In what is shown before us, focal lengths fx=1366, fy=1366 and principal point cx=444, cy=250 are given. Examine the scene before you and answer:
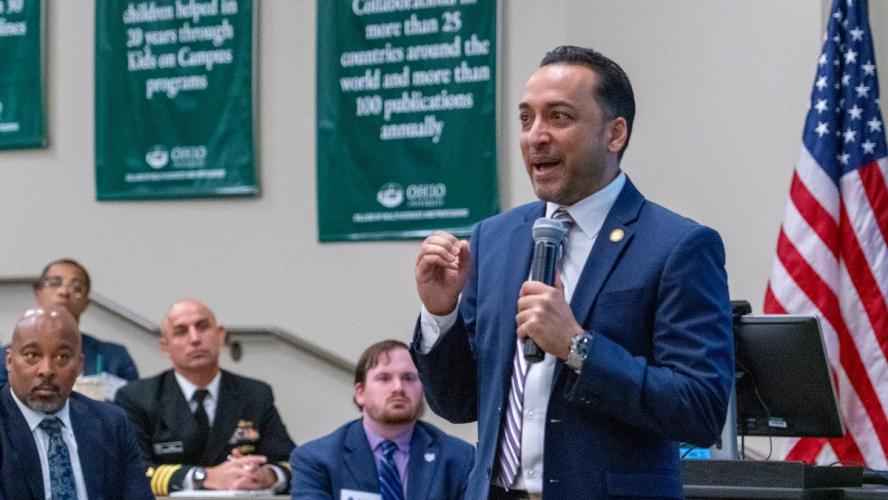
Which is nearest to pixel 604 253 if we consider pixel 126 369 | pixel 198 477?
pixel 198 477

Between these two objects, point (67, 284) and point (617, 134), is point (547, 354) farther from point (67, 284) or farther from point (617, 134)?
point (67, 284)

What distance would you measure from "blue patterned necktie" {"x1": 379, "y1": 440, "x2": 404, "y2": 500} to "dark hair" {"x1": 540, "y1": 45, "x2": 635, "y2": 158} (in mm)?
3187

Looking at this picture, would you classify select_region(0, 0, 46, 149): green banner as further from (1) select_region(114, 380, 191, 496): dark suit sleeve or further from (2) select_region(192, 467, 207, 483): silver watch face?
(2) select_region(192, 467, 207, 483): silver watch face

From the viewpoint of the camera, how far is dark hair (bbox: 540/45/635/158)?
8.43 ft

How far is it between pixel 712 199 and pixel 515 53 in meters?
1.45

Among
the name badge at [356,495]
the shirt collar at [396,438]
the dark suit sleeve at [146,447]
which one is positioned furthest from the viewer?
the dark suit sleeve at [146,447]

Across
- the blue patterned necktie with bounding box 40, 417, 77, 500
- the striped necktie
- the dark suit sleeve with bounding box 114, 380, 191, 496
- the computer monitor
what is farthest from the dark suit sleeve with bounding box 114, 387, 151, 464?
the striped necktie

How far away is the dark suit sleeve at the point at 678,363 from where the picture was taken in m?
2.37

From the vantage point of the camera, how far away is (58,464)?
13.5 feet

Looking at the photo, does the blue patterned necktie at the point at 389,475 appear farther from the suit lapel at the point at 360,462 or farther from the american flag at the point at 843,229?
the american flag at the point at 843,229

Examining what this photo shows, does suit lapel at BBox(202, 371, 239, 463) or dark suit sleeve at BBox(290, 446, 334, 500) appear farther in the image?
suit lapel at BBox(202, 371, 239, 463)

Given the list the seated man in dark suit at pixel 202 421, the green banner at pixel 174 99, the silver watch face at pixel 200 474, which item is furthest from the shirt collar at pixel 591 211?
the green banner at pixel 174 99

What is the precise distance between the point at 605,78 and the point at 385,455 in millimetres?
3318

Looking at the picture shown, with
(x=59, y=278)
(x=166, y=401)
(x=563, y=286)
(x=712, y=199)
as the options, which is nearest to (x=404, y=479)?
(x=166, y=401)
